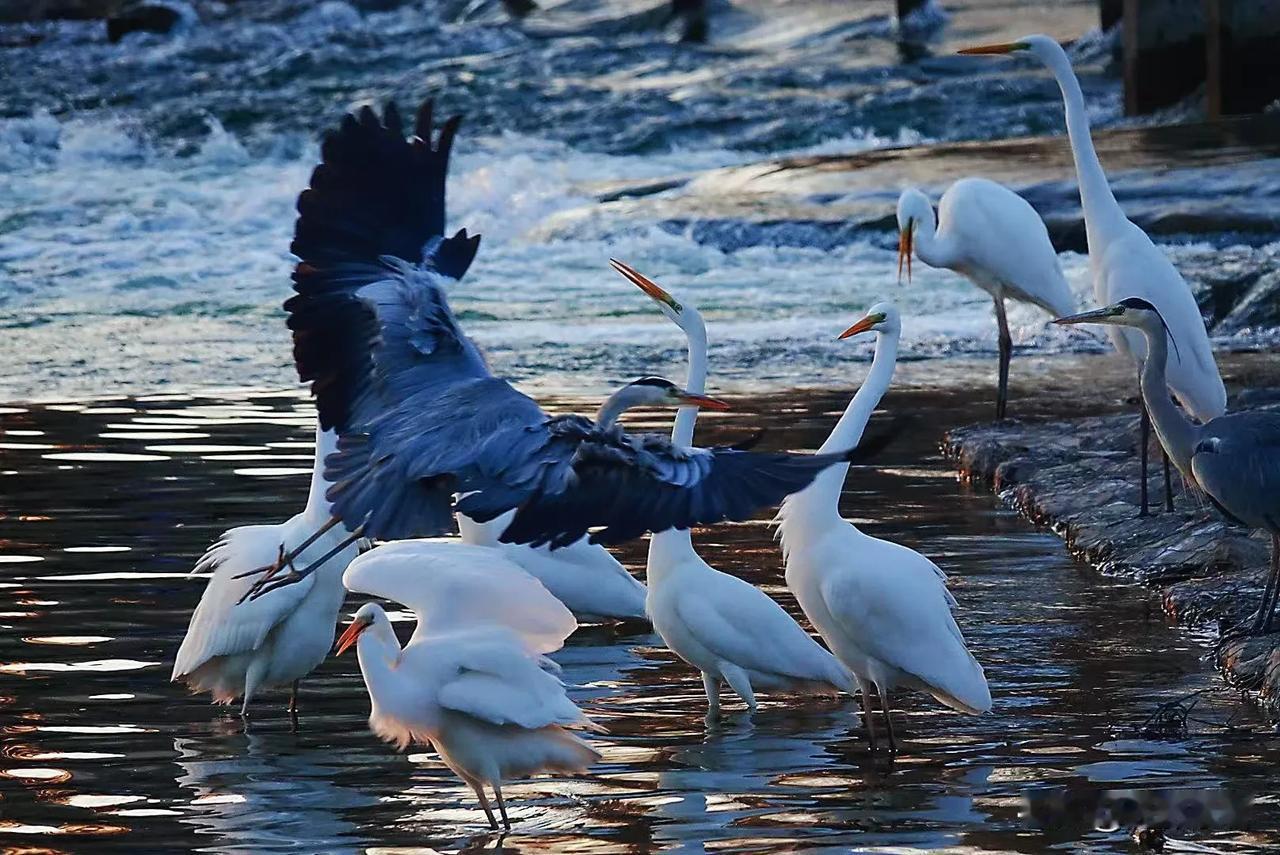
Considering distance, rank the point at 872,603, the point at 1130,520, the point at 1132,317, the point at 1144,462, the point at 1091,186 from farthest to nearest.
Answer: the point at 1091,186 < the point at 1144,462 < the point at 1130,520 < the point at 1132,317 < the point at 872,603

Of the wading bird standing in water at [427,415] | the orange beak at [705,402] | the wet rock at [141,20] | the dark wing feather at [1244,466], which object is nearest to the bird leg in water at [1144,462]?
the dark wing feather at [1244,466]

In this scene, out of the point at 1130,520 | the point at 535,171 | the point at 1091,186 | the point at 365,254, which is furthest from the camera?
the point at 535,171

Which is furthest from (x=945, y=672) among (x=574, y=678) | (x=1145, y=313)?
(x=1145, y=313)

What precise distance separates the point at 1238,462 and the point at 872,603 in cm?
146

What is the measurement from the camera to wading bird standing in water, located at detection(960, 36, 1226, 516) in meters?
8.88

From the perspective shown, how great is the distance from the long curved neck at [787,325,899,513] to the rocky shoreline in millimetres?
1389

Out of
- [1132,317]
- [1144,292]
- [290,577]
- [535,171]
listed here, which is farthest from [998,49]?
[535,171]

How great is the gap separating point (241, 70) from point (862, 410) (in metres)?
32.1

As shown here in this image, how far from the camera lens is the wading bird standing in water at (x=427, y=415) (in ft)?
16.1

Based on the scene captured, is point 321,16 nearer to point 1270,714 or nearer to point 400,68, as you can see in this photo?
point 400,68

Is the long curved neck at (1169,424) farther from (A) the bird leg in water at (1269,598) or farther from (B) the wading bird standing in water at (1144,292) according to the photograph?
(B) the wading bird standing in water at (1144,292)

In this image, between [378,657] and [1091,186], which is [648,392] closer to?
[378,657]

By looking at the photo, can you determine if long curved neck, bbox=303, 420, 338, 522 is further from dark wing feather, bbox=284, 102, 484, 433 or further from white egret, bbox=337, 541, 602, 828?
white egret, bbox=337, 541, 602, 828

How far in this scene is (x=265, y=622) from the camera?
6410 millimetres
